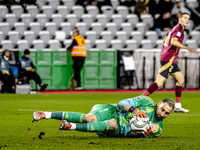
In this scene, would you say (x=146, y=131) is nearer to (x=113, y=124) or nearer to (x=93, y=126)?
(x=113, y=124)

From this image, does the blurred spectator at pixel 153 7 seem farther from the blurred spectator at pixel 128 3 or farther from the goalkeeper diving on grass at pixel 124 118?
the goalkeeper diving on grass at pixel 124 118

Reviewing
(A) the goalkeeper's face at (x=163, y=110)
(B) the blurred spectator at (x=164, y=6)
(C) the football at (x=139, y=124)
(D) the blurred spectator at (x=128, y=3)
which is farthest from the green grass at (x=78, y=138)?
(D) the blurred spectator at (x=128, y=3)

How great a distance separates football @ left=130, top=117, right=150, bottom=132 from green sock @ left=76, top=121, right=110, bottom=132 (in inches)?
12.2

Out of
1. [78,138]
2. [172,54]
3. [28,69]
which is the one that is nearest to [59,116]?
[78,138]

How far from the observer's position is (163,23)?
17625 millimetres

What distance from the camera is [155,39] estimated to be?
56.2ft

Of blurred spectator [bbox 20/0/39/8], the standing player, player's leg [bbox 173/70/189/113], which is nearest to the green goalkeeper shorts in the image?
the standing player

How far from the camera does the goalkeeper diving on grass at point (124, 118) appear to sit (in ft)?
14.5

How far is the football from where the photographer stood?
438 cm

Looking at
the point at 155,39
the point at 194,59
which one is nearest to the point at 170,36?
the point at 194,59

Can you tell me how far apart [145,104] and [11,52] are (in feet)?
34.1

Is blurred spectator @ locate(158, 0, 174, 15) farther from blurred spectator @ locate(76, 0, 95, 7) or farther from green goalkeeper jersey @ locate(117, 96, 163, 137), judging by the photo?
green goalkeeper jersey @ locate(117, 96, 163, 137)

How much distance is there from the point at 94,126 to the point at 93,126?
0.04ft

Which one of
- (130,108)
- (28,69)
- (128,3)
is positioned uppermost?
(128,3)
